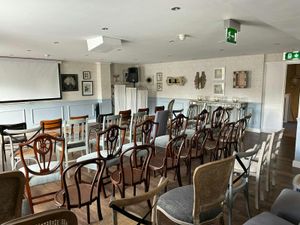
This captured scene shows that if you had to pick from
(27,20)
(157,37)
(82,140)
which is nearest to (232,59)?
(157,37)

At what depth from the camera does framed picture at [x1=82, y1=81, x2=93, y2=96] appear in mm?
9168

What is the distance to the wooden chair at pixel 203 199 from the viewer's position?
1.58m

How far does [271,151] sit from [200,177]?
1792 millimetres

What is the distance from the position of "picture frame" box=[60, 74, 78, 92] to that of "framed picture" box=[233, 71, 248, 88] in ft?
19.7

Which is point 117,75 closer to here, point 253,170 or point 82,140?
point 82,140

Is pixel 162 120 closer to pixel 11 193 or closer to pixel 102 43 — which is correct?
pixel 102 43

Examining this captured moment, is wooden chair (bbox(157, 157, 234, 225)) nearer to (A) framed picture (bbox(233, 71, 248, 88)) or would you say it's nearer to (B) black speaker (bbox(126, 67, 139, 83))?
(A) framed picture (bbox(233, 71, 248, 88))

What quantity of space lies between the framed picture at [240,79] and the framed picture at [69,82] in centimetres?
600

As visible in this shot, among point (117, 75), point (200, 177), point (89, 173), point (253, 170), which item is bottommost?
point (89, 173)

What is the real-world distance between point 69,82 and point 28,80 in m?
1.46

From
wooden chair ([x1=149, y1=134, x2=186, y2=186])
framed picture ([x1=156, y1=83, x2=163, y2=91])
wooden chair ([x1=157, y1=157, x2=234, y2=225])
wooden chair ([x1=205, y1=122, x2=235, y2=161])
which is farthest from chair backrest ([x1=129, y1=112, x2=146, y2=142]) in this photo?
framed picture ([x1=156, y1=83, x2=163, y2=91])

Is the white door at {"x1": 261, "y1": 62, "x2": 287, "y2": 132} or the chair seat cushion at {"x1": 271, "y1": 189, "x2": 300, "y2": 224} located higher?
the white door at {"x1": 261, "y1": 62, "x2": 287, "y2": 132}

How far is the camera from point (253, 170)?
280 cm

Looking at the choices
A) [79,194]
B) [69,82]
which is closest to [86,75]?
[69,82]
